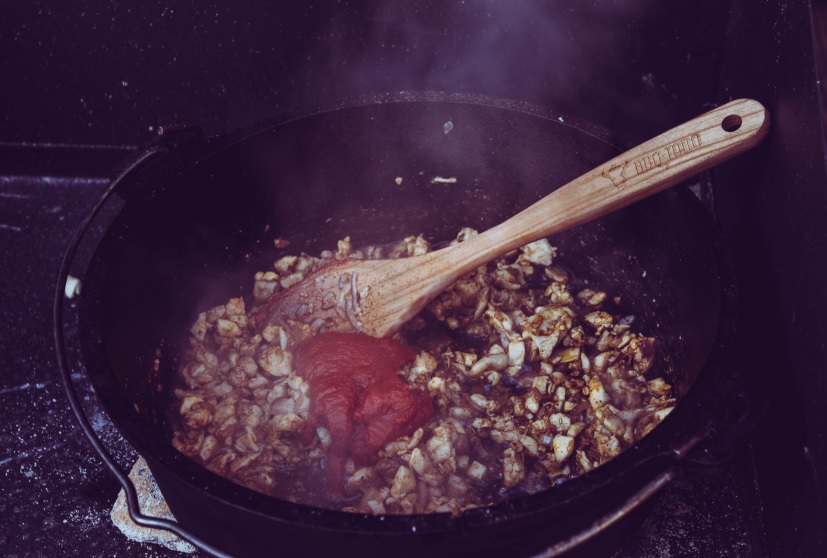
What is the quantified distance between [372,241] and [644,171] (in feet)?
4.18

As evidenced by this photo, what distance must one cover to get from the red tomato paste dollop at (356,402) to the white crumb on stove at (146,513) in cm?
52

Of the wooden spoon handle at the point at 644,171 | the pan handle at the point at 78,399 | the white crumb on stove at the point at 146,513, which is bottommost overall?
the white crumb on stove at the point at 146,513

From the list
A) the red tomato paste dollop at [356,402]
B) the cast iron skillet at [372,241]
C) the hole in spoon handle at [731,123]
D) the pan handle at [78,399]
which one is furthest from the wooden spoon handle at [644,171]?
the pan handle at [78,399]

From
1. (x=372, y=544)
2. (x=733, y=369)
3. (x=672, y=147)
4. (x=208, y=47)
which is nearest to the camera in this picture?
(x=372, y=544)

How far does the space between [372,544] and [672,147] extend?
1341mm

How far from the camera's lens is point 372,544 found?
1461 mm

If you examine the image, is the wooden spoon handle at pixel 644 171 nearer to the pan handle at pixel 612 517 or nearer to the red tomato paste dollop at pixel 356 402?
the red tomato paste dollop at pixel 356 402

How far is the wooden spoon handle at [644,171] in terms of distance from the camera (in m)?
1.89

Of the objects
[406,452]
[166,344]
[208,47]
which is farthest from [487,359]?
[208,47]

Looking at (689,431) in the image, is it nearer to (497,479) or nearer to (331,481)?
(497,479)

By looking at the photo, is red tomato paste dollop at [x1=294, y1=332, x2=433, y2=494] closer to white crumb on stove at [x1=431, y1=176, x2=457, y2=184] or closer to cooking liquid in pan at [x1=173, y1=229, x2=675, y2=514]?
cooking liquid in pan at [x1=173, y1=229, x2=675, y2=514]

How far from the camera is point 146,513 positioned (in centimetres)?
216

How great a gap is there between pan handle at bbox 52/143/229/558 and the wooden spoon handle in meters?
1.11

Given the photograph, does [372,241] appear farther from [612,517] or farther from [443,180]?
[612,517]
